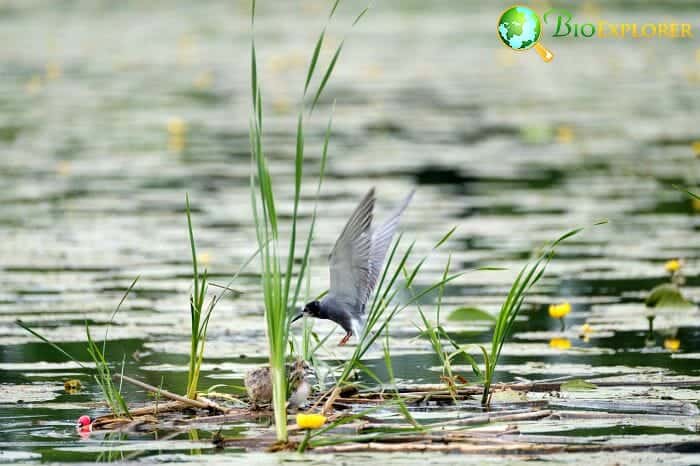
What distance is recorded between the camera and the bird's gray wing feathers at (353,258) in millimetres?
5105

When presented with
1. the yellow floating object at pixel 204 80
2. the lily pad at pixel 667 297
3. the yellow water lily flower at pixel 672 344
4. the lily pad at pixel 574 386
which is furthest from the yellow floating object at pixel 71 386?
the yellow floating object at pixel 204 80

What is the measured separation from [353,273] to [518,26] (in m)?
5.53

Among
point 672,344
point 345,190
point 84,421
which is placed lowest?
point 84,421

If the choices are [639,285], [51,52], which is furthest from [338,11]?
[639,285]

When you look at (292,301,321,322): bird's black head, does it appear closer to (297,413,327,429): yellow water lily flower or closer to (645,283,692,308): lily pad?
(297,413,327,429): yellow water lily flower

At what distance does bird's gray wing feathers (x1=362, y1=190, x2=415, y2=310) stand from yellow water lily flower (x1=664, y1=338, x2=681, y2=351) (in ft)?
5.78

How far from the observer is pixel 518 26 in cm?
1045

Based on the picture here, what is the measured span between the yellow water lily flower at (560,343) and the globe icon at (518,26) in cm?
257

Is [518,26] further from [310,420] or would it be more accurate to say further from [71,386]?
[310,420]

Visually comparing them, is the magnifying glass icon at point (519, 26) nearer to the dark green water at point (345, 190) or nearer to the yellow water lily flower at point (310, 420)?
the dark green water at point (345, 190)

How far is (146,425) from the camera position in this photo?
519 centimetres

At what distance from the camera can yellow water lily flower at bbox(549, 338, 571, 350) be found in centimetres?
682

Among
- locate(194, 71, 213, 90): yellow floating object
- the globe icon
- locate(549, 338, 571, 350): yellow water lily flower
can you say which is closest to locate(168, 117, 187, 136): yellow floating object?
locate(194, 71, 213, 90): yellow floating object

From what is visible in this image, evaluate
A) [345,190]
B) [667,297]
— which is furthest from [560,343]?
[345,190]
